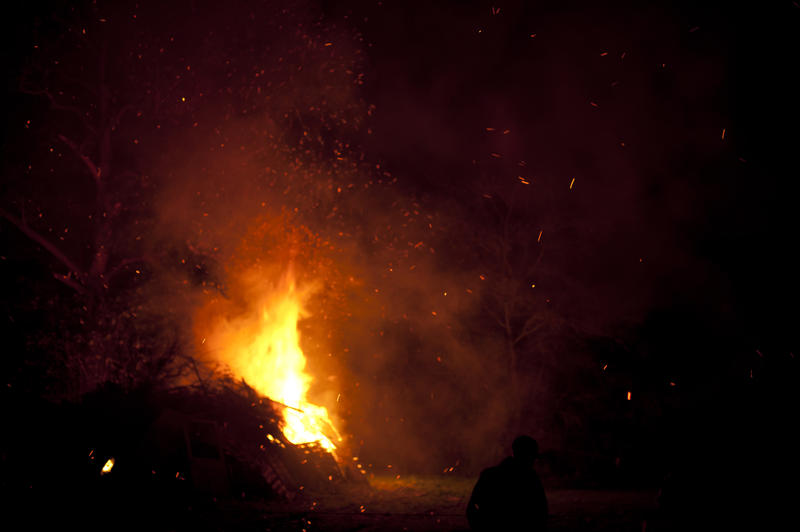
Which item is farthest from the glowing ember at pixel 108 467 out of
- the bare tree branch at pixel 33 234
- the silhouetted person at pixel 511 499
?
the bare tree branch at pixel 33 234

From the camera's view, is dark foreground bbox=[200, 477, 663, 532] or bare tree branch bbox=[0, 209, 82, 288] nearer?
dark foreground bbox=[200, 477, 663, 532]

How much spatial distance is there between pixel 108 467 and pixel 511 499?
21.9 ft

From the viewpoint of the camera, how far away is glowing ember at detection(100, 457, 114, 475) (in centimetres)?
806

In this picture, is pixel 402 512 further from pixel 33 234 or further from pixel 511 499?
pixel 33 234

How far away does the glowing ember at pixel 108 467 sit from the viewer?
8.06 m

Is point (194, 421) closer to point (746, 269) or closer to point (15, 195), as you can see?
point (15, 195)

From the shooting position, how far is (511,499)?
374 cm

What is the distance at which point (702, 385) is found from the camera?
15094 millimetres

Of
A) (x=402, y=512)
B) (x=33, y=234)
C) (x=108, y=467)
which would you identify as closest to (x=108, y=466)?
(x=108, y=467)

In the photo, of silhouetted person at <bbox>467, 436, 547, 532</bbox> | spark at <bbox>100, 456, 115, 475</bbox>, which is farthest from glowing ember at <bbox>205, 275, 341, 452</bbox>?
silhouetted person at <bbox>467, 436, 547, 532</bbox>

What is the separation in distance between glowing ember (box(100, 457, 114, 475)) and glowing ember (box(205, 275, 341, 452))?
3735 mm

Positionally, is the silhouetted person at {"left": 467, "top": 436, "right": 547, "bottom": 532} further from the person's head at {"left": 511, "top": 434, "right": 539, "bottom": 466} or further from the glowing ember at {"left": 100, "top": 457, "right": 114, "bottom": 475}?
the glowing ember at {"left": 100, "top": 457, "right": 114, "bottom": 475}

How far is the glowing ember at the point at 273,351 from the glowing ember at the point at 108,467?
12.3 feet

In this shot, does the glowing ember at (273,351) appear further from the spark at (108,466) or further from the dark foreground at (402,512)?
the spark at (108,466)
